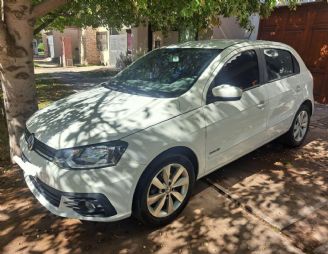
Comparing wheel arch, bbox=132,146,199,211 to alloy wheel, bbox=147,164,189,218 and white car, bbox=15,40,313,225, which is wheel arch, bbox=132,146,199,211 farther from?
alloy wheel, bbox=147,164,189,218

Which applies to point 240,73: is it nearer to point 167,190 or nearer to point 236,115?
point 236,115

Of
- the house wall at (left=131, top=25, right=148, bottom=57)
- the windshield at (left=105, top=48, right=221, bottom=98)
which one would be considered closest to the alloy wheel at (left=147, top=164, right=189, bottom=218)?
the windshield at (left=105, top=48, right=221, bottom=98)

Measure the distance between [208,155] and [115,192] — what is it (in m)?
1.25

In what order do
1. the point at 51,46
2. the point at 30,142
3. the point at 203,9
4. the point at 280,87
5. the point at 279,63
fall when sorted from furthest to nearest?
1. the point at 51,46
2. the point at 203,9
3. the point at 279,63
4. the point at 280,87
5. the point at 30,142

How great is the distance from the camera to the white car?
2.99 metres

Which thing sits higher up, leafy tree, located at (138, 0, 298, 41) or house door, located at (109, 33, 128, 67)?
leafy tree, located at (138, 0, 298, 41)

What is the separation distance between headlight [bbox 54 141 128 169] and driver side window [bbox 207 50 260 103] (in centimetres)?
128

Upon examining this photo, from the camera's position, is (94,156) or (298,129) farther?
(298,129)

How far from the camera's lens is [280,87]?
15.5 ft

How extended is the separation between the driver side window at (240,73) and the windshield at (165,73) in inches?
8.2

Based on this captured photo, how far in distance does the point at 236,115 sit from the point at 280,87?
45.9 inches

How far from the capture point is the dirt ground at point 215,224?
3.24 meters

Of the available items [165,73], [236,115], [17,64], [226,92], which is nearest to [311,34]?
[236,115]

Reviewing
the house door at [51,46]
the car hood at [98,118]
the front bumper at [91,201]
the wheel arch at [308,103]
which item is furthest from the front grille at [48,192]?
the house door at [51,46]
